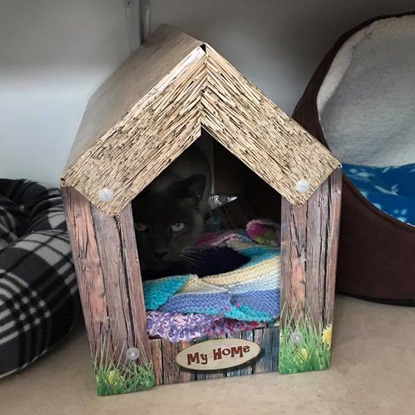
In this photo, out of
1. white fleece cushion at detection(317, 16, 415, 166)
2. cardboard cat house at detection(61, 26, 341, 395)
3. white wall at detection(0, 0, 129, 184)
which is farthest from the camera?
white wall at detection(0, 0, 129, 184)

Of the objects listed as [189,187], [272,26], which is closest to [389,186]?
[272,26]

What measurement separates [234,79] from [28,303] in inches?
23.6

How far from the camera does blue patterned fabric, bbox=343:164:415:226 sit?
1.30 m

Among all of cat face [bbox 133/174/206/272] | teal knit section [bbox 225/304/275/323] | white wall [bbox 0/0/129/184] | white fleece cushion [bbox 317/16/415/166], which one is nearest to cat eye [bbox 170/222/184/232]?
cat face [bbox 133/174/206/272]

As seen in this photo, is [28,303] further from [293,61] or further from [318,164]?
[293,61]

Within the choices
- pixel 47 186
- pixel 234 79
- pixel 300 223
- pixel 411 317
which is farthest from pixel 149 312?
pixel 47 186

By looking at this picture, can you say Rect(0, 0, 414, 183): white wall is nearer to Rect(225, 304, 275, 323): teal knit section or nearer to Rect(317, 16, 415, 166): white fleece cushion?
Rect(317, 16, 415, 166): white fleece cushion

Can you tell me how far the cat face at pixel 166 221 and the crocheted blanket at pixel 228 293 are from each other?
0.28 feet

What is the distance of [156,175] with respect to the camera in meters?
0.85

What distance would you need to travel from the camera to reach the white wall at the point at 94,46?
56.0 inches

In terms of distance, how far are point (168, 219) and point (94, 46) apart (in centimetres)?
59

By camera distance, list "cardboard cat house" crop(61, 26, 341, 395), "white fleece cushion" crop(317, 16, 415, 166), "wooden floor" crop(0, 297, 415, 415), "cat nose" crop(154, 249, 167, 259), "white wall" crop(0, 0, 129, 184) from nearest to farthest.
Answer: "cardboard cat house" crop(61, 26, 341, 395), "wooden floor" crop(0, 297, 415, 415), "cat nose" crop(154, 249, 167, 259), "white fleece cushion" crop(317, 16, 415, 166), "white wall" crop(0, 0, 129, 184)

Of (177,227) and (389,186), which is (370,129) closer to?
(389,186)

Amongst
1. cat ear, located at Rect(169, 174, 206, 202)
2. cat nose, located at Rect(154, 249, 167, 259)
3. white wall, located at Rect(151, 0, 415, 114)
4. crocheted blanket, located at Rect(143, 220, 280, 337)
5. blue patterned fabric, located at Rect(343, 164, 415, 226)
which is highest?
white wall, located at Rect(151, 0, 415, 114)
